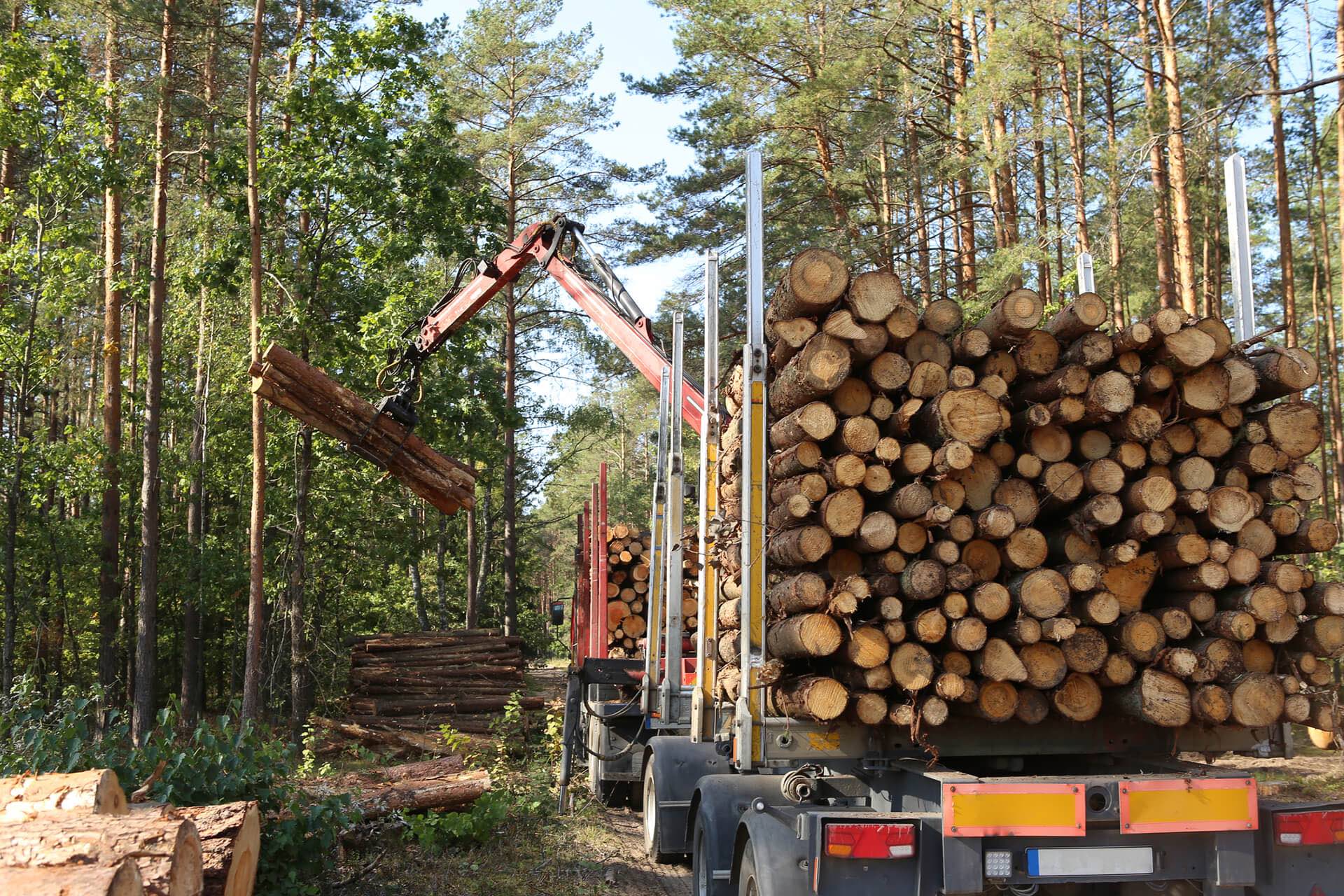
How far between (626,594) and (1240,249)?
33.2 feet

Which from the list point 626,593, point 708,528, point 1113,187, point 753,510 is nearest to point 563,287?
point 626,593

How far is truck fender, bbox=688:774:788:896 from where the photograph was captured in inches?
221

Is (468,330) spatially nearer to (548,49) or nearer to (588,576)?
(588,576)

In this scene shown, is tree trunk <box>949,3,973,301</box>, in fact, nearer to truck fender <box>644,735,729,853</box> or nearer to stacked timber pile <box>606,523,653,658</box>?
stacked timber pile <box>606,523,653,658</box>

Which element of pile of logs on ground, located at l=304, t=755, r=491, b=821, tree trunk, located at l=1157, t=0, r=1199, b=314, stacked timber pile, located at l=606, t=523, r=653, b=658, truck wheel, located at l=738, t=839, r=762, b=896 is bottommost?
pile of logs on ground, located at l=304, t=755, r=491, b=821

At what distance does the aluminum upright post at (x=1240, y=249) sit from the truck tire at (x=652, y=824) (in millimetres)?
4936

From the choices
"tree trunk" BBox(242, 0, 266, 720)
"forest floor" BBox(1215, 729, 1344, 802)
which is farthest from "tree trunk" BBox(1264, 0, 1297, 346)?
"tree trunk" BBox(242, 0, 266, 720)

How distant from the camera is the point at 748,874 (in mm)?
5145

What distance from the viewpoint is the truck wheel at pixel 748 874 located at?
16.4 ft

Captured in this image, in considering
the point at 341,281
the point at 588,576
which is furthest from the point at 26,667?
the point at 588,576

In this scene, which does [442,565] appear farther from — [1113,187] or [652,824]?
[652,824]

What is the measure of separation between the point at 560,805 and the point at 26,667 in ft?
53.2

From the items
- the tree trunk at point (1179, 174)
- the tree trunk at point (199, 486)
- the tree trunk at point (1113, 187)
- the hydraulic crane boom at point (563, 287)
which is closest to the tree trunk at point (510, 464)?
the tree trunk at point (199, 486)

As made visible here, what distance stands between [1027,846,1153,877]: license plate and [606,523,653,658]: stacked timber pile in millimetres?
10208
